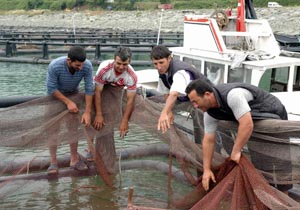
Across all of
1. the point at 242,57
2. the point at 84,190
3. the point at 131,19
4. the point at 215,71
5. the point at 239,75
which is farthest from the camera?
the point at 131,19

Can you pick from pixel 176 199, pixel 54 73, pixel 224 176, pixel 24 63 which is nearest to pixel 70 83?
pixel 54 73

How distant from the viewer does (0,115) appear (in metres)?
5.55

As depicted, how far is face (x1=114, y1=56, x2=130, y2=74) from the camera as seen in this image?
18.8 feet

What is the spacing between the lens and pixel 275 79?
902 cm

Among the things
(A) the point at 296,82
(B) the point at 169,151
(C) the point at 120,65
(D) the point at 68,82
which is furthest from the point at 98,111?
(A) the point at 296,82

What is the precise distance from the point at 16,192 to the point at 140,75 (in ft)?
15.9

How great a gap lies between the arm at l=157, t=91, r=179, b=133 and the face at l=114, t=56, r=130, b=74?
75 cm

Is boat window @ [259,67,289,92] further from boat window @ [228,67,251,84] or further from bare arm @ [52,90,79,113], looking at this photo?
bare arm @ [52,90,79,113]

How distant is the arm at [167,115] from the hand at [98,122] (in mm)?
1006

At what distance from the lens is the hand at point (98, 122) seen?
19.7ft

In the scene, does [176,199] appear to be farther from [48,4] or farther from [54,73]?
[48,4]

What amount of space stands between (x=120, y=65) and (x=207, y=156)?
5.30 ft

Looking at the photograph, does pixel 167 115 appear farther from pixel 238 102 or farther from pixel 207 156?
pixel 238 102

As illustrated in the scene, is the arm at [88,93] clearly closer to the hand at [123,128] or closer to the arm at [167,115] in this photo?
the hand at [123,128]
